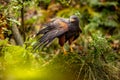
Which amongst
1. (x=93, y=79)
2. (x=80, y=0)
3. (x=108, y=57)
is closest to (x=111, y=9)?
(x=80, y=0)

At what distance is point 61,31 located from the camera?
462 cm

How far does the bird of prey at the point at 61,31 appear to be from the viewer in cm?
463

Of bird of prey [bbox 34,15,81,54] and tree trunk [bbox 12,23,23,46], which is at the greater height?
bird of prey [bbox 34,15,81,54]

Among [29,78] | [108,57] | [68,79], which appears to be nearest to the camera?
[29,78]

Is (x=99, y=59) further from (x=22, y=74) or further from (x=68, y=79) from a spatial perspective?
(x=22, y=74)

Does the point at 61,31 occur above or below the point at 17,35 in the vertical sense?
above

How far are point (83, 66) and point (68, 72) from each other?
0.19 meters

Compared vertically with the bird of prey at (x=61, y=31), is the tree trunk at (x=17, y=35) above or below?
below

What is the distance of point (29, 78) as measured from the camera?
13.4 ft

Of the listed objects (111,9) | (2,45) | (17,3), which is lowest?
(111,9)

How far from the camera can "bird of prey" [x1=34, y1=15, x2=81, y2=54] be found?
4629mm

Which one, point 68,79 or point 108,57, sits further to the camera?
point 108,57

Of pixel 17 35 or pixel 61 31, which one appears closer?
pixel 61 31

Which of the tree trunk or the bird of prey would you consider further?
the tree trunk
